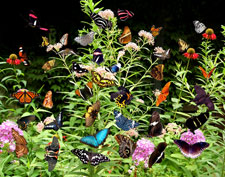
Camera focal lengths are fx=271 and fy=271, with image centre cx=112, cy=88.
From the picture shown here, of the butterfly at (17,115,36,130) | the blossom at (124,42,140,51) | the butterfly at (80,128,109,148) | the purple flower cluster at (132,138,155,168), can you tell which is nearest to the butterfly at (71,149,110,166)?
the butterfly at (80,128,109,148)

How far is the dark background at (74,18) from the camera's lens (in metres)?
6.41

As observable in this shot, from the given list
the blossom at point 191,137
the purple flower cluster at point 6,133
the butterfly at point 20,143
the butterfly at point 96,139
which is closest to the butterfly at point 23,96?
the purple flower cluster at point 6,133

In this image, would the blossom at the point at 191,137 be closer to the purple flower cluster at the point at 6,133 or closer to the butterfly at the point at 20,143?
the butterfly at the point at 20,143

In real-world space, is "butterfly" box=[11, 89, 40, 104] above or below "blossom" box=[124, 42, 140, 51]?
below

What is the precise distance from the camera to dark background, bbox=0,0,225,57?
641 centimetres

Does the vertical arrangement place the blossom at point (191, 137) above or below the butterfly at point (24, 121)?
above

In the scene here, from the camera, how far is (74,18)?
6457 millimetres

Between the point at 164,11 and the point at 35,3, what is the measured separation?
5.57 meters

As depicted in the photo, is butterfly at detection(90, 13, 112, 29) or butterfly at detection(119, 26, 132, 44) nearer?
butterfly at detection(90, 13, 112, 29)

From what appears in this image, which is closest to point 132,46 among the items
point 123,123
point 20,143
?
point 123,123

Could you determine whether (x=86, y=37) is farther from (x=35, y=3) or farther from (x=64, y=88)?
(x=35, y=3)

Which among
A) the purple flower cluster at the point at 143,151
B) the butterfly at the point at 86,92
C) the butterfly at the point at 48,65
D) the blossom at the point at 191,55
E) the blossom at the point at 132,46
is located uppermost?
the blossom at the point at 132,46

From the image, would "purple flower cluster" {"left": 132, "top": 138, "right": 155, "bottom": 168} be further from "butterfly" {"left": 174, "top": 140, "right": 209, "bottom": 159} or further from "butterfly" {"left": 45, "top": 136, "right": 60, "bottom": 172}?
"butterfly" {"left": 45, "top": 136, "right": 60, "bottom": 172}

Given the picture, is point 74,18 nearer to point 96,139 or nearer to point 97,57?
point 97,57
